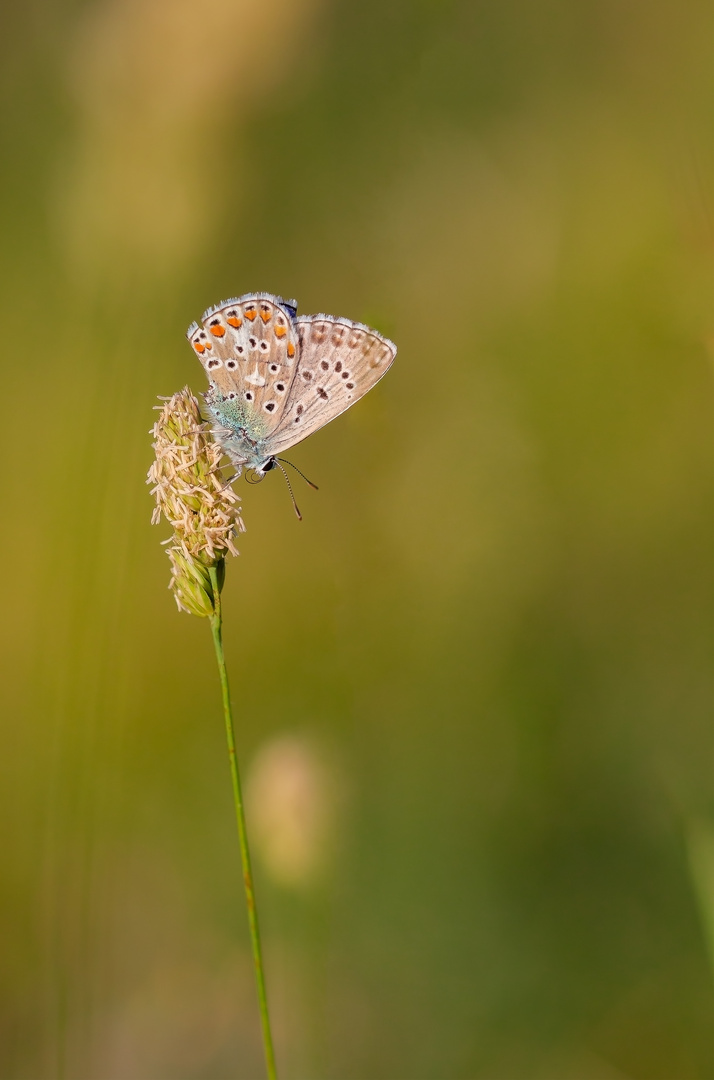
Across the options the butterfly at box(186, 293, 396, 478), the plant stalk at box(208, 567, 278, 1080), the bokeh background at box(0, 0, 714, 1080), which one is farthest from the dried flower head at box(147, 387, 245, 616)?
the bokeh background at box(0, 0, 714, 1080)

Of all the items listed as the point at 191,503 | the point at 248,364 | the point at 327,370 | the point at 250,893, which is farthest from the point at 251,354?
the point at 250,893

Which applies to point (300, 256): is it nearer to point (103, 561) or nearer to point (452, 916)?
point (103, 561)

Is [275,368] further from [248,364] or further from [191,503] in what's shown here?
[191,503]

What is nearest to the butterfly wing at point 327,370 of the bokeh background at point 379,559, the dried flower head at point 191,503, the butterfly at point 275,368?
the butterfly at point 275,368

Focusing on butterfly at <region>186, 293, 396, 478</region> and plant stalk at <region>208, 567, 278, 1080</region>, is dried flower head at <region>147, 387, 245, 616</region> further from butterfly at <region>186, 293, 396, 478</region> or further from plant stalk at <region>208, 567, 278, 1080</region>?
butterfly at <region>186, 293, 396, 478</region>

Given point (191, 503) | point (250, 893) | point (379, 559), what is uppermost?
point (191, 503)

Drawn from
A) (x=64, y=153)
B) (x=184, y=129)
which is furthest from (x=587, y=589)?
(x=64, y=153)

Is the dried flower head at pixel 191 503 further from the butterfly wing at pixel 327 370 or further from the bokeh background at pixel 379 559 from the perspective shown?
the bokeh background at pixel 379 559
